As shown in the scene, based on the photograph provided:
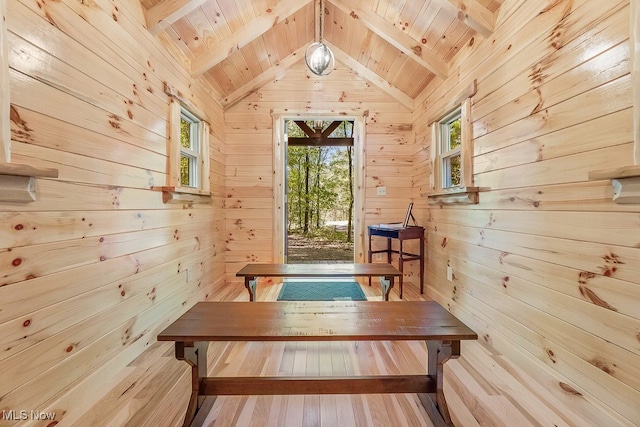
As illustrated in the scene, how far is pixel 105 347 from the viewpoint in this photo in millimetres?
1571

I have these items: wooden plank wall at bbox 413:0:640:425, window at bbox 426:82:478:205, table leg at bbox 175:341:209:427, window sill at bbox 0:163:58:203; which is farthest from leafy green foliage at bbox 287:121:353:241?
window sill at bbox 0:163:58:203

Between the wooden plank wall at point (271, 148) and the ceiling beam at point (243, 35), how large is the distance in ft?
3.58

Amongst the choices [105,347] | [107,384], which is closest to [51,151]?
[105,347]

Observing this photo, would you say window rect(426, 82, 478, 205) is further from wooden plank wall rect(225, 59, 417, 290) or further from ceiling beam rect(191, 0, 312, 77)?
ceiling beam rect(191, 0, 312, 77)

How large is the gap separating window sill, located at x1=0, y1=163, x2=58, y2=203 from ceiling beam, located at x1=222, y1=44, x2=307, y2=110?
278cm

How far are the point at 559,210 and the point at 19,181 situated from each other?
2386 mm

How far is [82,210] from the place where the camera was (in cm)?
141

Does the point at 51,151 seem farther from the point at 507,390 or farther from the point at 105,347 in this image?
the point at 507,390

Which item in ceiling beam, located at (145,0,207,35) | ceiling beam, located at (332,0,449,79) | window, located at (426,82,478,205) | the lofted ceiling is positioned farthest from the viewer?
ceiling beam, located at (332,0,449,79)

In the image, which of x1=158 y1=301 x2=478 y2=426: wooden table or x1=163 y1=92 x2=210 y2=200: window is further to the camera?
x1=163 y1=92 x2=210 y2=200: window

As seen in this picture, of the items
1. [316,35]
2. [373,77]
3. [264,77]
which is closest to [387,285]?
[373,77]

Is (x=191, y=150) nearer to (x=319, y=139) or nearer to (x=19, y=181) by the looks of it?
(x=19, y=181)

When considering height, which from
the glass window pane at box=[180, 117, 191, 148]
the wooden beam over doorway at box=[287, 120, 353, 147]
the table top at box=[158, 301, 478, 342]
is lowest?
the table top at box=[158, 301, 478, 342]

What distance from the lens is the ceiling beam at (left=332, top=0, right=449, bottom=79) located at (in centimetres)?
267
